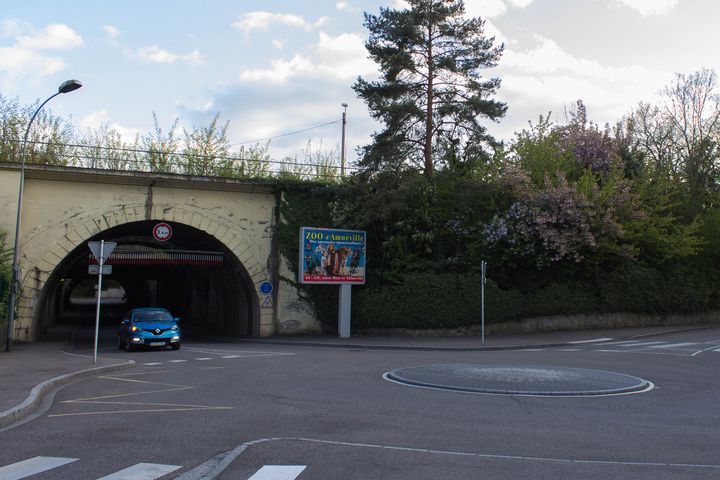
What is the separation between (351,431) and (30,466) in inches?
140

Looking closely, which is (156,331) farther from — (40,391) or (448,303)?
(40,391)

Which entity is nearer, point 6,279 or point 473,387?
point 473,387

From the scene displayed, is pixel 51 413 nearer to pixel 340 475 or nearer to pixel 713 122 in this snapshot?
pixel 340 475

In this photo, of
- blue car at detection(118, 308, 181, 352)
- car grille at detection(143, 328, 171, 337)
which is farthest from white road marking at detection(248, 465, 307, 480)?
car grille at detection(143, 328, 171, 337)

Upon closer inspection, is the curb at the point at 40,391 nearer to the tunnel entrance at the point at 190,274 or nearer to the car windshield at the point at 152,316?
the car windshield at the point at 152,316

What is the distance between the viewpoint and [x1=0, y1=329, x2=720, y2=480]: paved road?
6.37 m

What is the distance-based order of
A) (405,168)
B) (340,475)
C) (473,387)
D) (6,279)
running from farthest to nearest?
(405,168) → (6,279) → (473,387) → (340,475)

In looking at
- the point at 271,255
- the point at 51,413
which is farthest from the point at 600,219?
the point at 51,413

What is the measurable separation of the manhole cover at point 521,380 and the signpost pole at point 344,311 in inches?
538

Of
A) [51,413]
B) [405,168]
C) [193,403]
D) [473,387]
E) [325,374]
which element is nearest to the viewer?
[51,413]

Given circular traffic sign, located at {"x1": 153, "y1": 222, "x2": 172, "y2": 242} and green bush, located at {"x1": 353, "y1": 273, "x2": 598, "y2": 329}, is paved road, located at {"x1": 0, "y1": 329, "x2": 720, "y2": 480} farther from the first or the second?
circular traffic sign, located at {"x1": 153, "y1": 222, "x2": 172, "y2": 242}

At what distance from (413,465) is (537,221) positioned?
22.8 m

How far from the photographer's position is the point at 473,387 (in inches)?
471

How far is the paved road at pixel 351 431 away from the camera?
6.37 meters
